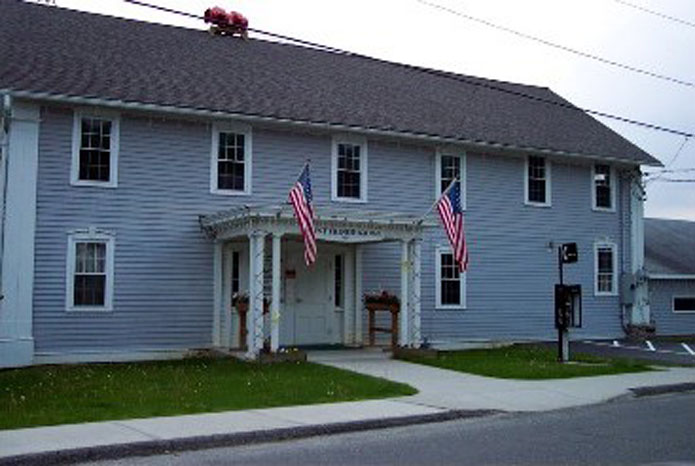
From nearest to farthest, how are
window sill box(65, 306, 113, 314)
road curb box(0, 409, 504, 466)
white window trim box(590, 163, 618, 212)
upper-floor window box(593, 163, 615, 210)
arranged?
road curb box(0, 409, 504, 466), window sill box(65, 306, 113, 314), white window trim box(590, 163, 618, 212), upper-floor window box(593, 163, 615, 210)

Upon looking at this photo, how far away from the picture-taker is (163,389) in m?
14.6

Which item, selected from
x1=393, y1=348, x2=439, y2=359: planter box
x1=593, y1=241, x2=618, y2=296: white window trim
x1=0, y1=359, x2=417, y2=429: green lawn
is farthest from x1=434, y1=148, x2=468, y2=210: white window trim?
x1=0, y1=359, x2=417, y2=429: green lawn

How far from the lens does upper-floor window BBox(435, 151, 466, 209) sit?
2395 cm

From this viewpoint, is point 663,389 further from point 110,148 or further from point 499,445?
point 110,148

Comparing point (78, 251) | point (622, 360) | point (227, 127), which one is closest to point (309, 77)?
point (227, 127)

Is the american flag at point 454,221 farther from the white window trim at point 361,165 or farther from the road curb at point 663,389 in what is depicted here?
the road curb at point 663,389

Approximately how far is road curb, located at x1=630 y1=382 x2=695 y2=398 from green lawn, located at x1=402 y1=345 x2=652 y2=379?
206 centimetres

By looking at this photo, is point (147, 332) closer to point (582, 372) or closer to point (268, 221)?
point (268, 221)

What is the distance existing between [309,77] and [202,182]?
18.4ft

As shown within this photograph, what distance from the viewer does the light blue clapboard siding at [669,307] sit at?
1159 inches

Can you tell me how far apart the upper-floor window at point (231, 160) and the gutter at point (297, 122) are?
1.60ft

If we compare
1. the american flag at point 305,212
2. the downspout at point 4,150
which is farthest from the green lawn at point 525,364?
the downspout at point 4,150

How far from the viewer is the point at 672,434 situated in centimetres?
1111

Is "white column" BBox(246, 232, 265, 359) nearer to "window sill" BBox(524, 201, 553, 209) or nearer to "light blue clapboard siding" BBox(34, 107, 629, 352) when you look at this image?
"light blue clapboard siding" BBox(34, 107, 629, 352)
